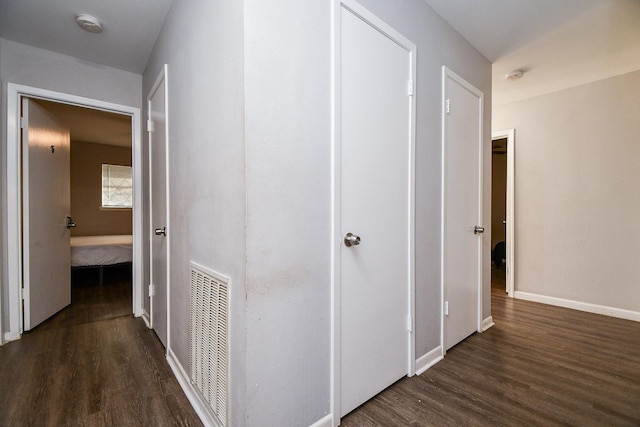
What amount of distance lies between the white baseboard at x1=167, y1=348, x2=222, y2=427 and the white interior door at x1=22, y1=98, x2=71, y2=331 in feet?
5.58

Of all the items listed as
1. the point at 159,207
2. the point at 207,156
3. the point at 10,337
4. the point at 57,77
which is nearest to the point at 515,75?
the point at 207,156

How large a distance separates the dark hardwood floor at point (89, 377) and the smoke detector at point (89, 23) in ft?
8.11

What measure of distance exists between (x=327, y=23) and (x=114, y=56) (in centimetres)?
234

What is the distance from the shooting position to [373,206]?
1.60 meters

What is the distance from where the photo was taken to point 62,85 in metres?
2.57

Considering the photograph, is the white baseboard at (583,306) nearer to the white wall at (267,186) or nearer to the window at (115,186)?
the white wall at (267,186)

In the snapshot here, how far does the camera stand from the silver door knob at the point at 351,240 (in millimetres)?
1442

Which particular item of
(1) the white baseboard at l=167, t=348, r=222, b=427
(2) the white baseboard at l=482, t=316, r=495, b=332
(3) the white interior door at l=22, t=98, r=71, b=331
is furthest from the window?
(2) the white baseboard at l=482, t=316, r=495, b=332

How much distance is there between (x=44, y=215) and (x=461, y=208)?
387 cm

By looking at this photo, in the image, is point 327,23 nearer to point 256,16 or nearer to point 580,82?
point 256,16

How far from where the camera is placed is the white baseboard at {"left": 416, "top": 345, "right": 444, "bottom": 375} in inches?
74.4

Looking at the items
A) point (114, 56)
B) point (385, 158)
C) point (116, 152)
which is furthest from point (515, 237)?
point (116, 152)

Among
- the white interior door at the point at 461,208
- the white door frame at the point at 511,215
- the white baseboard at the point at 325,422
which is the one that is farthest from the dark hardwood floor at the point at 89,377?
the white door frame at the point at 511,215

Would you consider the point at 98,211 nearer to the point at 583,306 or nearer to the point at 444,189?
the point at 444,189
